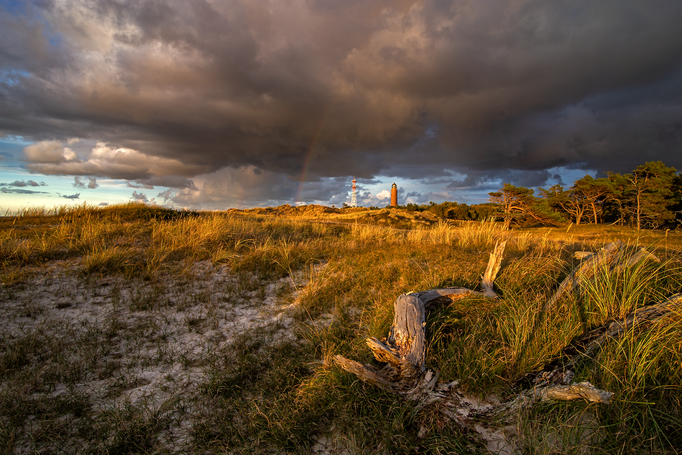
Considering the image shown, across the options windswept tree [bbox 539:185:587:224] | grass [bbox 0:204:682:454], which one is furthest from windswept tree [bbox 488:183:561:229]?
grass [bbox 0:204:682:454]

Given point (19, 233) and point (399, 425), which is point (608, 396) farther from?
point (19, 233)

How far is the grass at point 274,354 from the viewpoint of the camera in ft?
8.04

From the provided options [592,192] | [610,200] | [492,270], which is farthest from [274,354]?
[610,200]

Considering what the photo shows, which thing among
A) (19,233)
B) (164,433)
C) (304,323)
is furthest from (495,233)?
(19,233)

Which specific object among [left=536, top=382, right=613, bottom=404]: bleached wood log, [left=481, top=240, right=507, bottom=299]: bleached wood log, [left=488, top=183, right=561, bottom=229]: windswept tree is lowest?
[left=536, top=382, right=613, bottom=404]: bleached wood log

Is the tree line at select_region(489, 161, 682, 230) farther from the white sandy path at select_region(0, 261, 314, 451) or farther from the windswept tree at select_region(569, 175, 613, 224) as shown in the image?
the white sandy path at select_region(0, 261, 314, 451)

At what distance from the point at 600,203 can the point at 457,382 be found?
38.9 m

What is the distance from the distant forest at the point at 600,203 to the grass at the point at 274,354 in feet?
59.0

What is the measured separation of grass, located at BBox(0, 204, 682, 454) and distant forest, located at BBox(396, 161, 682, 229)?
59.0ft

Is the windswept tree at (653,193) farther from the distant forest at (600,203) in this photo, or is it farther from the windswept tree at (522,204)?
the windswept tree at (522,204)

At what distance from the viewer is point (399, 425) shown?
8.24 feet

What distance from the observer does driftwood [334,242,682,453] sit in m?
2.44

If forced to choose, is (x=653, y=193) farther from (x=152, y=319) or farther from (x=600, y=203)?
(x=152, y=319)

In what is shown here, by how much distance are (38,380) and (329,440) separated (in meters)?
3.56
